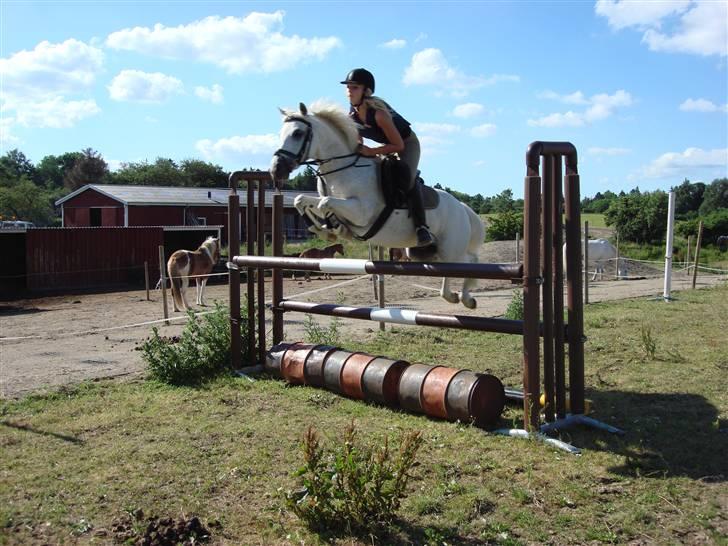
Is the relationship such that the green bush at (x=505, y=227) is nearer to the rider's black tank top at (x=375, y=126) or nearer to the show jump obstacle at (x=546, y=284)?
the rider's black tank top at (x=375, y=126)

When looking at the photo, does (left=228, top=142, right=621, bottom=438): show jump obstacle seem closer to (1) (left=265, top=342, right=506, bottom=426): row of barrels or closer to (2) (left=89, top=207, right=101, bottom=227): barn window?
(1) (left=265, top=342, right=506, bottom=426): row of barrels

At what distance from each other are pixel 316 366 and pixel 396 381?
0.99 m

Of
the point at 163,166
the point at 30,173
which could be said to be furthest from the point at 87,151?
the point at 30,173

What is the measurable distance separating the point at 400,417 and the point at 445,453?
3.17 feet

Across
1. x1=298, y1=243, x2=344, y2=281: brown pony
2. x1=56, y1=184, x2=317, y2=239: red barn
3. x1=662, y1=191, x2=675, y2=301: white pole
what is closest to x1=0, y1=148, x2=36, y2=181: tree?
x1=56, y1=184, x2=317, y2=239: red barn

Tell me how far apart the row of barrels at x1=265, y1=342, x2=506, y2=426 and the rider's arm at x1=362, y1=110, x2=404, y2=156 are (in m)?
1.80

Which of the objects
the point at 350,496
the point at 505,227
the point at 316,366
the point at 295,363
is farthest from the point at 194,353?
the point at 505,227

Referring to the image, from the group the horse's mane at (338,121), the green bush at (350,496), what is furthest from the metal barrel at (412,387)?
the horse's mane at (338,121)

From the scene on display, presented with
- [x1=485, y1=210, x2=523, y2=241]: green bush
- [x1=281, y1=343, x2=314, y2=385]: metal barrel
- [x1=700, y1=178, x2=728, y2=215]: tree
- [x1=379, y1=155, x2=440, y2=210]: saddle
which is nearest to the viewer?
[x1=379, y1=155, x2=440, y2=210]: saddle

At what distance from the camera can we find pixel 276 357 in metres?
6.72

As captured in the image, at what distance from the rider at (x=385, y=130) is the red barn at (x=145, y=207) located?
2512 centimetres

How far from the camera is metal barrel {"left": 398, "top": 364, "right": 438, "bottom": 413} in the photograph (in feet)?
17.1

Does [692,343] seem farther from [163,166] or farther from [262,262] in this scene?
[163,166]

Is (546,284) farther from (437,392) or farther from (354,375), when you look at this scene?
(354,375)
